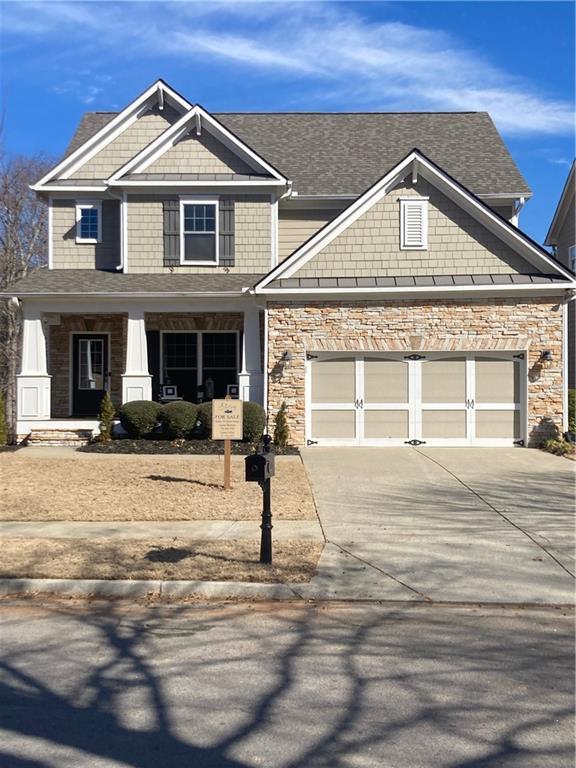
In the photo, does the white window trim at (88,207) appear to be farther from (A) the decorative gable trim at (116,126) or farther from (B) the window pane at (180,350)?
(B) the window pane at (180,350)

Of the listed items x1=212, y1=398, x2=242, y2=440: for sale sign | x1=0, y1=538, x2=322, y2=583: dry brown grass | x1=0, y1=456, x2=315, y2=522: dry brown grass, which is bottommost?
x1=0, y1=538, x2=322, y2=583: dry brown grass

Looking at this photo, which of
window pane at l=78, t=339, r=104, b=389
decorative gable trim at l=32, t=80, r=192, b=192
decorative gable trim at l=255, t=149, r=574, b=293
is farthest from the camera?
window pane at l=78, t=339, r=104, b=389

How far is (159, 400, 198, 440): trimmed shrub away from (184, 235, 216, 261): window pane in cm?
449

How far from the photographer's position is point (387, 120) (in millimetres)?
25656

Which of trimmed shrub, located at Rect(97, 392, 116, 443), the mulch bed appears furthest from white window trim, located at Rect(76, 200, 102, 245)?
the mulch bed

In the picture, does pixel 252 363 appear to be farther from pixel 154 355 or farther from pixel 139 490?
pixel 139 490

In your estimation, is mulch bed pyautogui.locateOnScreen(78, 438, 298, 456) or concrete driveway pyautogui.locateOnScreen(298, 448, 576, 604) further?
mulch bed pyautogui.locateOnScreen(78, 438, 298, 456)

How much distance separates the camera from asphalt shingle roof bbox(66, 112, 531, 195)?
874 inches

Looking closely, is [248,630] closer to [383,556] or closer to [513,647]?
[513,647]

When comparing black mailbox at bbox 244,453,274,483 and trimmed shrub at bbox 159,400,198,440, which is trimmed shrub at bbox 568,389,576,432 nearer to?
trimmed shrub at bbox 159,400,198,440

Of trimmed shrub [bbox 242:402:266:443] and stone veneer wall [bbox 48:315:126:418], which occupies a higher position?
stone veneer wall [bbox 48:315:126:418]

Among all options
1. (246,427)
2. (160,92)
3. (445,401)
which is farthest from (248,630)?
(160,92)

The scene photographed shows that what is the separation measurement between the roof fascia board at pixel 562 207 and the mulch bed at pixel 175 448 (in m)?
16.1

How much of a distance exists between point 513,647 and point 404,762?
2143 mm
